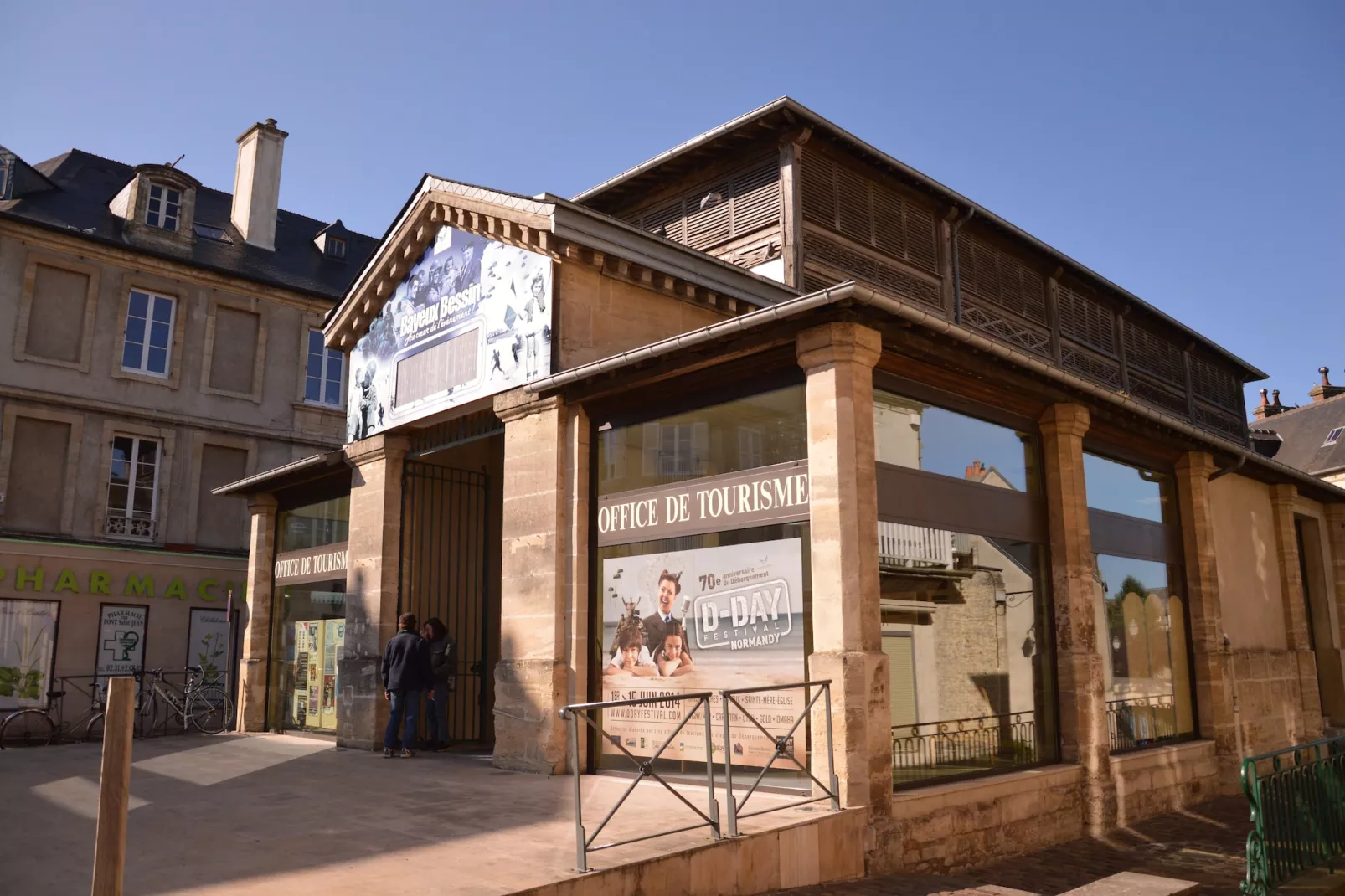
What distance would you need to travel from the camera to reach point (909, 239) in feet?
49.7

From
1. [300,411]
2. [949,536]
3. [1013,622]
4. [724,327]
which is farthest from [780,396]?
[300,411]

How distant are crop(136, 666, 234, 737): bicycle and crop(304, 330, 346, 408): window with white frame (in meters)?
6.92

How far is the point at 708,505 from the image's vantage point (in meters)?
8.67

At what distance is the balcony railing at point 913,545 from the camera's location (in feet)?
27.4

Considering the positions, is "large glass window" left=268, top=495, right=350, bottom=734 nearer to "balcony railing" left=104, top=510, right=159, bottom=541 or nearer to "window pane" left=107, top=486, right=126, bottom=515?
"balcony railing" left=104, top=510, right=159, bottom=541

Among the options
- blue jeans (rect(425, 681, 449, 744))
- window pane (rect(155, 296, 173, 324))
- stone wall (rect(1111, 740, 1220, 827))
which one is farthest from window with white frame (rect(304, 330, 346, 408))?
stone wall (rect(1111, 740, 1220, 827))

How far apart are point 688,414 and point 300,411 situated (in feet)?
50.7

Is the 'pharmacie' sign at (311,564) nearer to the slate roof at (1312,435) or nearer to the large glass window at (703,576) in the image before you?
the large glass window at (703,576)

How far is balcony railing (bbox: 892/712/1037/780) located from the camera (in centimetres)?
813

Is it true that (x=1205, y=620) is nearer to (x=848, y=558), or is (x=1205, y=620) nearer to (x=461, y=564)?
(x=848, y=558)

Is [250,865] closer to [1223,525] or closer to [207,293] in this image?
[1223,525]

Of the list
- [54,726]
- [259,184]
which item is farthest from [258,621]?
[259,184]

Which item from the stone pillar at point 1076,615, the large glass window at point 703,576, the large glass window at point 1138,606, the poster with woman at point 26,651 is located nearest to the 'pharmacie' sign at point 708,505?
the large glass window at point 703,576

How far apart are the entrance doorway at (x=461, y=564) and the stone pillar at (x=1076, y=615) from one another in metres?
6.94
